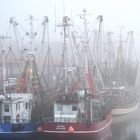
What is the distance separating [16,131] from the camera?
2958 centimetres

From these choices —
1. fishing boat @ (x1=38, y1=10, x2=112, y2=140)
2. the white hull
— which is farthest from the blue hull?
the white hull

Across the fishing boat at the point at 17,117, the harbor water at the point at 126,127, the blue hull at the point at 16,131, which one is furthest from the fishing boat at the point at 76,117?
the harbor water at the point at 126,127

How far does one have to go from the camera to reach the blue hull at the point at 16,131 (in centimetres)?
2942

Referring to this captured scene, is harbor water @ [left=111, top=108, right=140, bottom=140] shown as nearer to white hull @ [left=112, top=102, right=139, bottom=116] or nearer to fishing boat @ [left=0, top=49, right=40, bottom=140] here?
white hull @ [left=112, top=102, right=139, bottom=116]

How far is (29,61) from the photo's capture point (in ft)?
117

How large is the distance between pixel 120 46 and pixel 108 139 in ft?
78.7

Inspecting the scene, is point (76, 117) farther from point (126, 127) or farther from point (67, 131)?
point (126, 127)

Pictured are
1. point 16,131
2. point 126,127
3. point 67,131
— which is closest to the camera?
point 67,131

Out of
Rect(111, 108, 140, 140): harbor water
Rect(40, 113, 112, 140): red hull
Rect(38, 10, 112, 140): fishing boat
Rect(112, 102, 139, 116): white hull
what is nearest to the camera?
Rect(40, 113, 112, 140): red hull

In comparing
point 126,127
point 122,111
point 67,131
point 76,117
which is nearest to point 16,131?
point 67,131

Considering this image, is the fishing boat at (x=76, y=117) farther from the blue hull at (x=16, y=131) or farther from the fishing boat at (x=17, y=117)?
the fishing boat at (x=17, y=117)

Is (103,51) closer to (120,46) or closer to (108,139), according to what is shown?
(120,46)

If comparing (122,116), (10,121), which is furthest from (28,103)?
(122,116)

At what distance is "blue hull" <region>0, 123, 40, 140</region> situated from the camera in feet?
96.5
